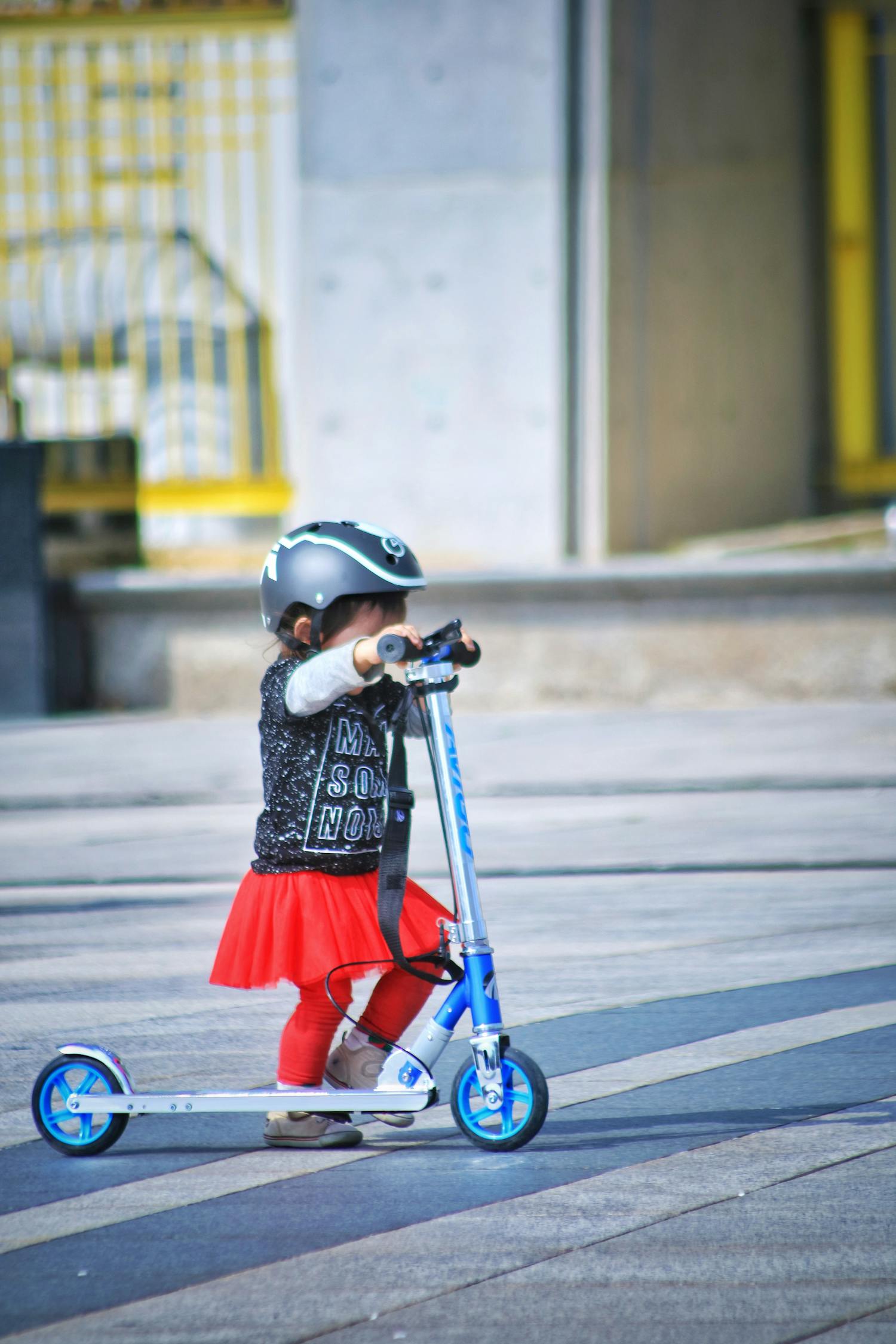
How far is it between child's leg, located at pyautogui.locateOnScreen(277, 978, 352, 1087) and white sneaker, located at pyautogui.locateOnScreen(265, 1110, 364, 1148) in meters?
0.08

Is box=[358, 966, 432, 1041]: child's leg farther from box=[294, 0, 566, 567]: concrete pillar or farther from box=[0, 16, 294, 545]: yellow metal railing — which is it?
box=[0, 16, 294, 545]: yellow metal railing

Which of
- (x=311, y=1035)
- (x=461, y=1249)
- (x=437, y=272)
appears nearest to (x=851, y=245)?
(x=437, y=272)

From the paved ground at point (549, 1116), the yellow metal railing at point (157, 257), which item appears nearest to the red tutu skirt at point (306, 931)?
the paved ground at point (549, 1116)

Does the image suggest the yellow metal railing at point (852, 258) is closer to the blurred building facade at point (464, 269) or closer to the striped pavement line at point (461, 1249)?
the blurred building facade at point (464, 269)

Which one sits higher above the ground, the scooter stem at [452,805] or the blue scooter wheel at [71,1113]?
the scooter stem at [452,805]

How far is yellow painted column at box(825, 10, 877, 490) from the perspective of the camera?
12.8m

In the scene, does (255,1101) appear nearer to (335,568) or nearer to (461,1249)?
(461,1249)

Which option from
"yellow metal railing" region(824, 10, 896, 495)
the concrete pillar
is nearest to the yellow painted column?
"yellow metal railing" region(824, 10, 896, 495)

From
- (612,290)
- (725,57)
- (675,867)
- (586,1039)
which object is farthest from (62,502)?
(586,1039)

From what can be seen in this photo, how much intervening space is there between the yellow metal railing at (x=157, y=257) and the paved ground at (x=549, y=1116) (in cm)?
470

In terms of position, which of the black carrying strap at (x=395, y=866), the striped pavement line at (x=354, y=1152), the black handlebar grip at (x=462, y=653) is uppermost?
the black handlebar grip at (x=462, y=653)

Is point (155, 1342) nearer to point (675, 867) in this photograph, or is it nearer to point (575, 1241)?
point (575, 1241)

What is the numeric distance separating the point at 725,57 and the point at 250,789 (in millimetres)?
6917

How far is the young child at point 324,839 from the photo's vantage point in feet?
11.6
